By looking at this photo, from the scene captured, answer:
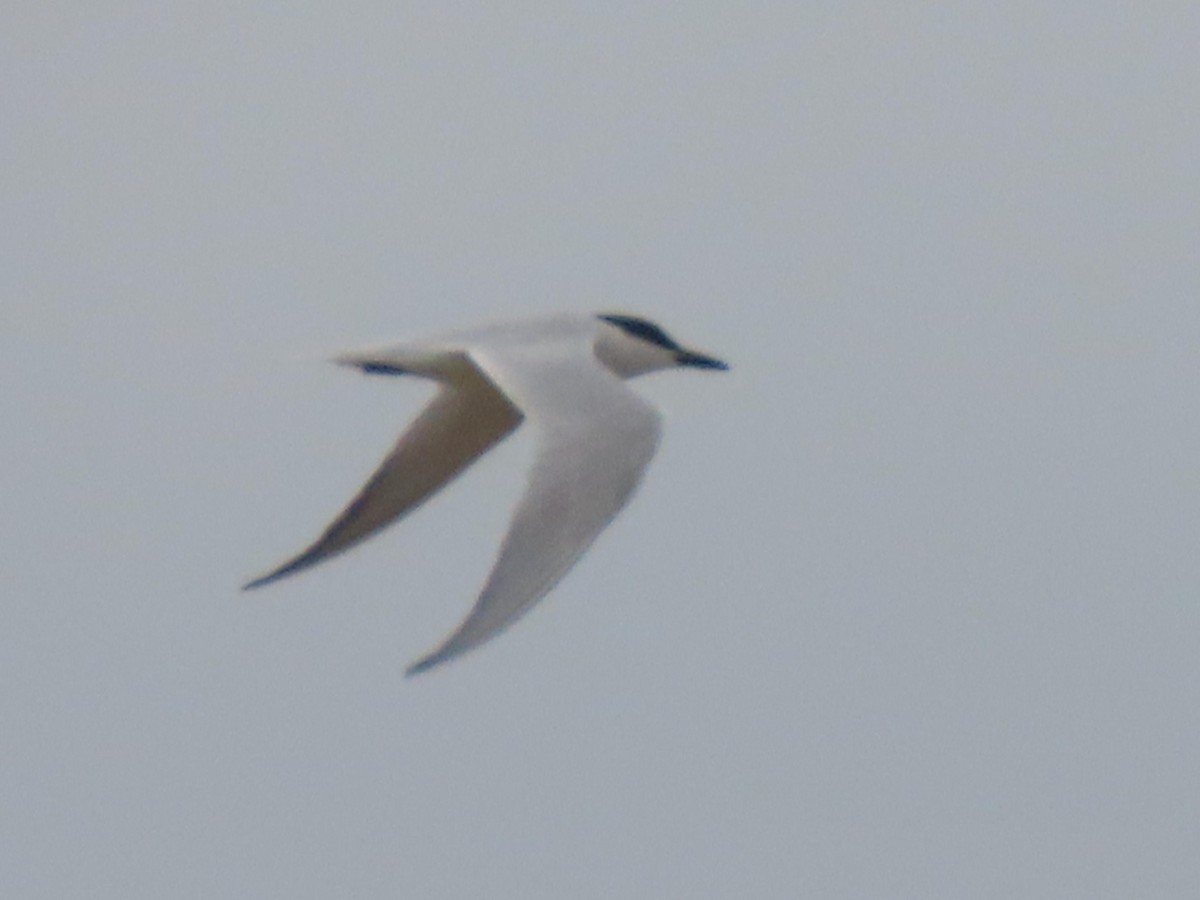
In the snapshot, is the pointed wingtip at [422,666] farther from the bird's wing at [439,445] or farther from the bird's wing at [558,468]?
the bird's wing at [439,445]

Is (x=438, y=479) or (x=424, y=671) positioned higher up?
(x=438, y=479)

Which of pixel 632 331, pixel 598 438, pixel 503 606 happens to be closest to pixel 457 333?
pixel 632 331

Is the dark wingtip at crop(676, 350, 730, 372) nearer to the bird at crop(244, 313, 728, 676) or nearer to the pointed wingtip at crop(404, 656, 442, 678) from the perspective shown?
the bird at crop(244, 313, 728, 676)

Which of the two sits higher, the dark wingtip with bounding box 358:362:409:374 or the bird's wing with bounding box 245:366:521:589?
the dark wingtip with bounding box 358:362:409:374

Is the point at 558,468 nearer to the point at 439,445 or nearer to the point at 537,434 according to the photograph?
the point at 537,434

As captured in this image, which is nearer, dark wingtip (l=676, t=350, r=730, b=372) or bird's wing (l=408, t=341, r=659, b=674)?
bird's wing (l=408, t=341, r=659, b=674)

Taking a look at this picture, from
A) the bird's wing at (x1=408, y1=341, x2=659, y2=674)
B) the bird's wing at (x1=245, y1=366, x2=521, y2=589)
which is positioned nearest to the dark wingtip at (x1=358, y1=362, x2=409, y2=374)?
the bird's wing at (x1=245, y1=366, x2=521, y2=589)

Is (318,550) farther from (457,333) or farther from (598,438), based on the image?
(598,438)

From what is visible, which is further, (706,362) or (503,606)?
(706,362)
